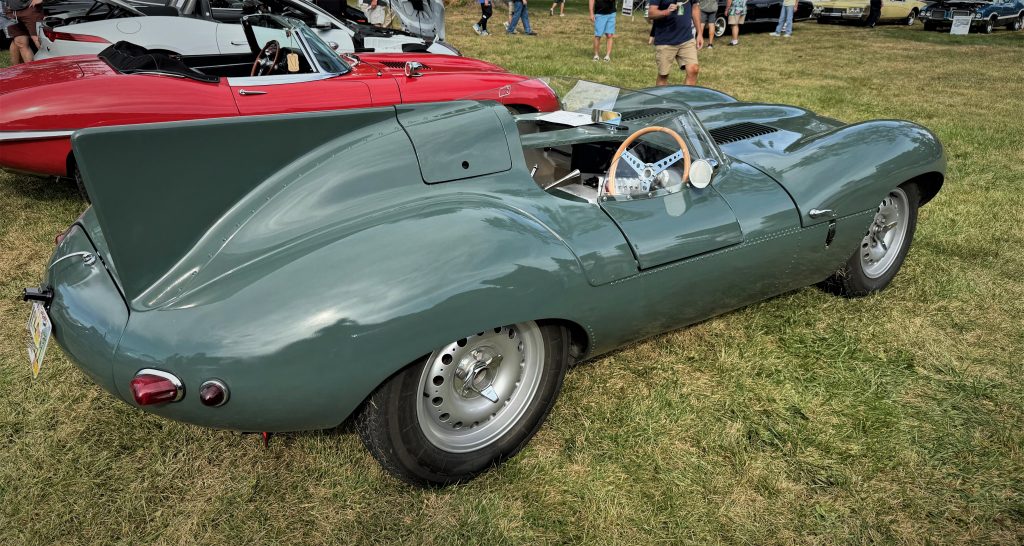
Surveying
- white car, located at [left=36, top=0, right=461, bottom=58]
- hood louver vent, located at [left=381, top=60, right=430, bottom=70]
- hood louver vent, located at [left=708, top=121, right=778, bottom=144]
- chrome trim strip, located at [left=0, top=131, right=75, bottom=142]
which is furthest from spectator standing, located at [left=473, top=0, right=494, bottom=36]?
hood louver vent, located at [left=708, top=121, right=778, bottom=144]

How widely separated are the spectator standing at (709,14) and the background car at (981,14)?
817 centimetres

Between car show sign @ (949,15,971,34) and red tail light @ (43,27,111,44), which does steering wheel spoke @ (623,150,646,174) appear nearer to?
red tail light @ (43,27,111,44)

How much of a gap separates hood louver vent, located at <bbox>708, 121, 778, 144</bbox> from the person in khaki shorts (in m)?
4.19

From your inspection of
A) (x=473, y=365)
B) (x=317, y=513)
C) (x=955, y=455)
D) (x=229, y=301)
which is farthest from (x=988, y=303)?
(x=229, y=301)

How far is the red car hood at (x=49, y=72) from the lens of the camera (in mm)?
4738

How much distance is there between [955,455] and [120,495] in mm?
3255

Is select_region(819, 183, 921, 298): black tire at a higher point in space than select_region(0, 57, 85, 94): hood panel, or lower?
lower

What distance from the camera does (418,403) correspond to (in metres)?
2.31

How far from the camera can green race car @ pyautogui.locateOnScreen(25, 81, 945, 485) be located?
198cm

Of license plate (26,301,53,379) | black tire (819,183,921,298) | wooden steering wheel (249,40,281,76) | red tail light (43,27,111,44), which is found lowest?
black tire (819,183,921,298)

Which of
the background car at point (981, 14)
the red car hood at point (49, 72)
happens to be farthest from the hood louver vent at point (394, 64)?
the background car at point (981, 14)

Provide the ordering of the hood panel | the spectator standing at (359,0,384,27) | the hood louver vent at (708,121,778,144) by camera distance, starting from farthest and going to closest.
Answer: the spectator standing at (359,0,384,27) → the hood panel → the hood louver vent at (708,121,778,144)

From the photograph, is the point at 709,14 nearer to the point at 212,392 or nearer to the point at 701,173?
the point at 701,173

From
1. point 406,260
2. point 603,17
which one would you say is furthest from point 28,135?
point 603,17
